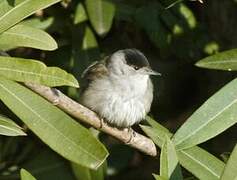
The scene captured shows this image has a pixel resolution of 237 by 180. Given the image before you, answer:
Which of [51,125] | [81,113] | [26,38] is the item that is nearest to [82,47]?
[81,113]

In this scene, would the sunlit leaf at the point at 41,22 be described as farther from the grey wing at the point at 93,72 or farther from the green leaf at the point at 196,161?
the green leaf at the point at 196,161

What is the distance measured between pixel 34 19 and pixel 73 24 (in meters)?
0.29

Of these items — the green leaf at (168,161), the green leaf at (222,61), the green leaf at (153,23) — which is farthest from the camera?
the green leaf at (153,23)

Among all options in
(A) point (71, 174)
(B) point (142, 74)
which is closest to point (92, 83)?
(B) point (142, 74)

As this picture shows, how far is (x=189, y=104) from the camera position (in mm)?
6266

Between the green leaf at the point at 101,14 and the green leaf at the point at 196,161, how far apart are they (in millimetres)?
1264

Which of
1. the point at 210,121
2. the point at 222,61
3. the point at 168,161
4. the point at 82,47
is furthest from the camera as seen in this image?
the point at 82,47

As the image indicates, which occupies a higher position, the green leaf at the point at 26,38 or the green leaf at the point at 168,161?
the green leaf at the point at 26,38

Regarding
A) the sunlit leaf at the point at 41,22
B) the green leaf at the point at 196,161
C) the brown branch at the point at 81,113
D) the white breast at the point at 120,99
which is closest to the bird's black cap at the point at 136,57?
the white breast at the point at 120,99

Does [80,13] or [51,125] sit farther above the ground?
[80,13]

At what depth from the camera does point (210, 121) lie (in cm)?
364

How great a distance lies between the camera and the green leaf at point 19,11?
3508mm

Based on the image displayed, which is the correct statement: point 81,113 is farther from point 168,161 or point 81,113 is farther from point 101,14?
point 101,14

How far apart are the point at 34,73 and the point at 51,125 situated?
28 centimetres
